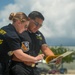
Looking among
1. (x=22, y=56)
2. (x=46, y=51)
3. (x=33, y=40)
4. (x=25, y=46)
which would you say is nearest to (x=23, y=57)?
(x=22, y=56)

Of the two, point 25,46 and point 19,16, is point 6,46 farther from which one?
point 19,16

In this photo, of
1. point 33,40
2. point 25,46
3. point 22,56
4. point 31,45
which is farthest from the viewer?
point 33,40

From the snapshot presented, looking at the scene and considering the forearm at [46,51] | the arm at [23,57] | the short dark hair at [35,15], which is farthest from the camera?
the forearm at [46,51]

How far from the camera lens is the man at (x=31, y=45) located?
4.85 meters

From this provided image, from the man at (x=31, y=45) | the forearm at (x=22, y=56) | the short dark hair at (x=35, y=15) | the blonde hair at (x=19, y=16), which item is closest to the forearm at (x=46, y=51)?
the man at (x=31, y=45)

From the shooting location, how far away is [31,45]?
5004 millimetres

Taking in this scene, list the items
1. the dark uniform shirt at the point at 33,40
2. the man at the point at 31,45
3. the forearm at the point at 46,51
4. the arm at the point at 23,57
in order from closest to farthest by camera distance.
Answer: the arm at the point at 23,57 < the man at the point at 31,45 < the dark uniform shirt at the point at 33,40 < the forearm at the point at 46,51

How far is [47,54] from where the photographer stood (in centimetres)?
533

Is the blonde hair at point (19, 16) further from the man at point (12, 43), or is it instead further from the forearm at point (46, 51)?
the forearm at point (46, 51)

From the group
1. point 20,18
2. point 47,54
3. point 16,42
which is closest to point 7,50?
point 16,42

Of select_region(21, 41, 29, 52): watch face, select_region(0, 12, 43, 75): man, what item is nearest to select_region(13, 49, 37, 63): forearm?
select_region(0, 12, 43, 75): man

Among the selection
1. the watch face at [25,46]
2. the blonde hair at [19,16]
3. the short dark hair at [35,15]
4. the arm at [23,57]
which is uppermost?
the short dark hair at [35,15]

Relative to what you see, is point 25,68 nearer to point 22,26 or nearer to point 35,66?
point 35,66

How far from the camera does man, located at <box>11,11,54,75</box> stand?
15.9ft
